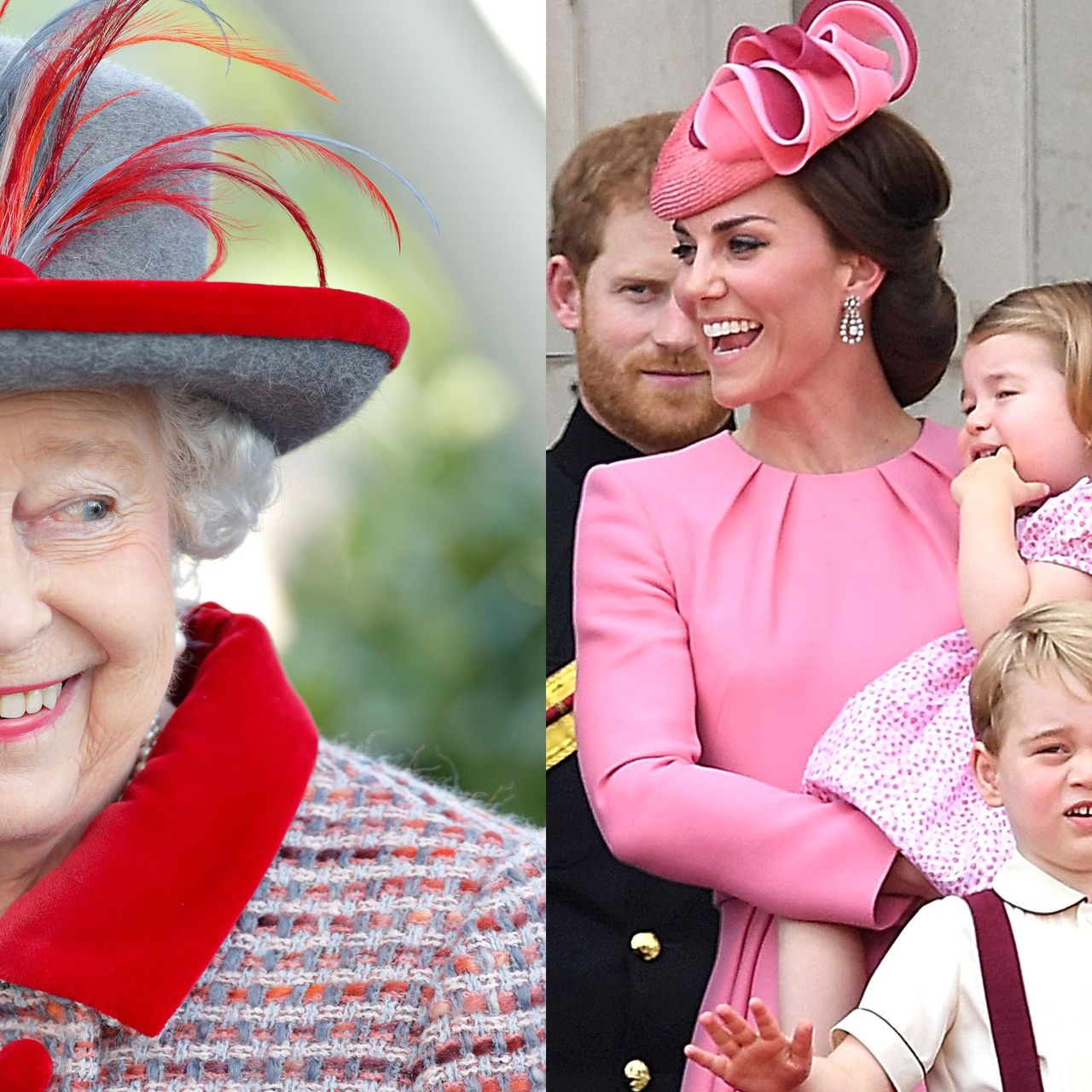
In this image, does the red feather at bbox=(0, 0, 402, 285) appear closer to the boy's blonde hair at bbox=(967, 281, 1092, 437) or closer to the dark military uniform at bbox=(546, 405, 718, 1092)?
the dark military uniform at bbox=(546, 405, 718, 1092)

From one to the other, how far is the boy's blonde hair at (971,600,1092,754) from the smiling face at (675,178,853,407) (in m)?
0.43

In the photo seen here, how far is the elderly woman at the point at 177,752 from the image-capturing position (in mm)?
2295

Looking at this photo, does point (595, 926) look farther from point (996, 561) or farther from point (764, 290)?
point (764, 290)

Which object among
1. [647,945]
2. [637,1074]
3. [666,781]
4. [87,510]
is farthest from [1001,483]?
[87,510]

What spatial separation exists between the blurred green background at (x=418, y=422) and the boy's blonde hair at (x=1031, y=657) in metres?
0.77

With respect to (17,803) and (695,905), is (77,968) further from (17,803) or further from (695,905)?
(695,905)

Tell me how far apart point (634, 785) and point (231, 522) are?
639mm

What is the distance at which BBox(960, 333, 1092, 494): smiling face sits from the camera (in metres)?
2.28

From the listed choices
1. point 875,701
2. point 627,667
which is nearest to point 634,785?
point 627,667

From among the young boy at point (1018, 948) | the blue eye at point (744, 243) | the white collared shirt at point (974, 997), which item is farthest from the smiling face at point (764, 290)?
the white collared shirt at point (974, 997)

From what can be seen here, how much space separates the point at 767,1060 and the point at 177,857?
0.79 metres

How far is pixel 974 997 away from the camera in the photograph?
2141 mm

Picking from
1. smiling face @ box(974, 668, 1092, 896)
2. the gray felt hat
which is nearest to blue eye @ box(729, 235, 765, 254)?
the gray felt hat

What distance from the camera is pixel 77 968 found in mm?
2299
